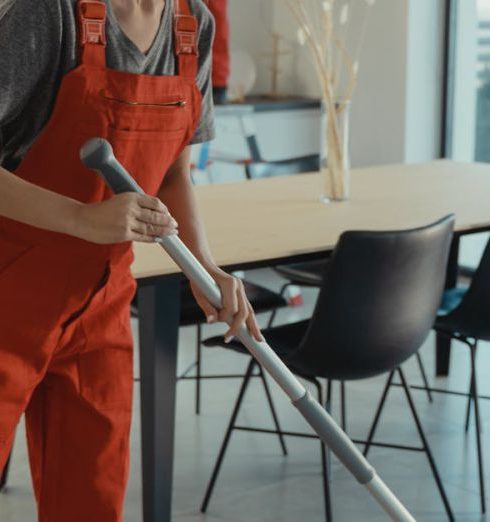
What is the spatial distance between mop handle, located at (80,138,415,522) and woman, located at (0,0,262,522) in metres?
0.03

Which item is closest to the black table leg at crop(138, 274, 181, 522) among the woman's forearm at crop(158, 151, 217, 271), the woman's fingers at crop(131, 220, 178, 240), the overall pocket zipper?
the woman's forearm at crop(158, 151, 217, 271)

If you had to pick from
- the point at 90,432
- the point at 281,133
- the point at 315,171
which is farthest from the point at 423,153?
the point at 90,432

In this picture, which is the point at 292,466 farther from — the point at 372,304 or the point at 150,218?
the point at 150,218

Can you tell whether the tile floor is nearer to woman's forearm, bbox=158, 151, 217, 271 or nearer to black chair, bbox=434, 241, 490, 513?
black chair, bbox=434, 241, 490, 513

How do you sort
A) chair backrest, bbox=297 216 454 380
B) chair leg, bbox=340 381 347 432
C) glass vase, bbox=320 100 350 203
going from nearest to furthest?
A: chair backrest, bbox=297 216 454 380
chair leg, bbox=340 381 347 432
glass vase, bbox=320 100 350 203

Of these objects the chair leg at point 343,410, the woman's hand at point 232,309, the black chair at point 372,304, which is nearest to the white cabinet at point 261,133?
the chair leg at point 343,410

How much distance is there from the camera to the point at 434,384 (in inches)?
163

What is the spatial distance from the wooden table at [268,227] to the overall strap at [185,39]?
78 centimetres

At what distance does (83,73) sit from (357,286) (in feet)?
3.89

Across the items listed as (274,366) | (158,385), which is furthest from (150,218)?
(158,385)

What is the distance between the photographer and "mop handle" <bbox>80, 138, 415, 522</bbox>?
1.51 meters

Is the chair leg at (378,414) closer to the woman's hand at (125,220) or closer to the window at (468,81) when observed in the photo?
the woman's hand at (125,220)

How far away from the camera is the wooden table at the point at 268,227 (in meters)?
2.68

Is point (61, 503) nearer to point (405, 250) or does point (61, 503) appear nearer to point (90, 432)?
point (90, 432)
